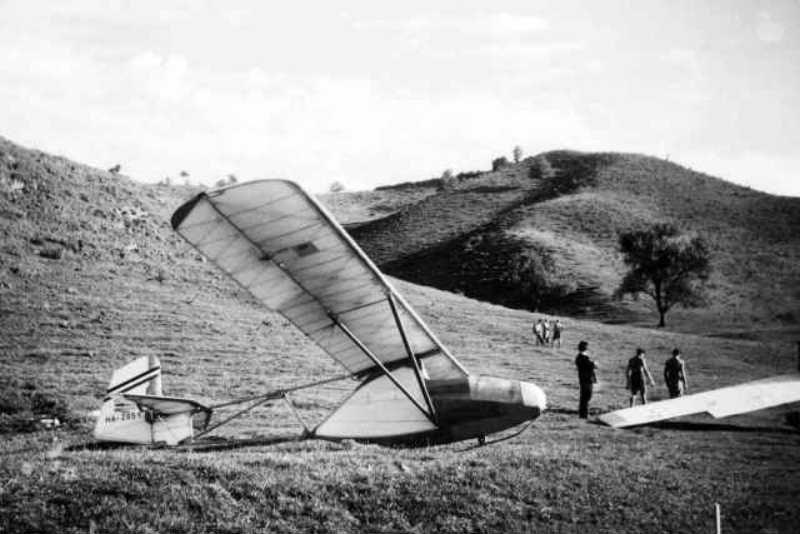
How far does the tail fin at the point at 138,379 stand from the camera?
12.8m

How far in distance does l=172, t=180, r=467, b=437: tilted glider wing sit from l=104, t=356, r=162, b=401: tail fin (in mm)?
3351

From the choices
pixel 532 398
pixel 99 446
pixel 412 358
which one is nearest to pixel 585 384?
pixel 532 398

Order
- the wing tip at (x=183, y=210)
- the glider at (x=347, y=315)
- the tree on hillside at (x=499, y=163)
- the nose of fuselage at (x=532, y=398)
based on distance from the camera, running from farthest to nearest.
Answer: the tree on hillside at (x=499, y=163) → the nose of fuselage at (x=532, y=398) → the glider at (x=347, y=315) → the wing tip at (x=183, y=210)

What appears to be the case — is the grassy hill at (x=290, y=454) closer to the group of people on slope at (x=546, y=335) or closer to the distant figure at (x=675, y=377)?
the distant figure at (x=675, y=377)

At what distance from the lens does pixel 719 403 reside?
58.5 ft

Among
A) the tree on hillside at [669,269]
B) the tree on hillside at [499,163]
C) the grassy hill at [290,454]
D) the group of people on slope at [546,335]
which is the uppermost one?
the tree on hillside at [499,163]

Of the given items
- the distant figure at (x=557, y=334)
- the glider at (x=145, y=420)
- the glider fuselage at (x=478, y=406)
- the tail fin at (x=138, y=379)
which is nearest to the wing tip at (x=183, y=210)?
the glider at (x=145, y=420)

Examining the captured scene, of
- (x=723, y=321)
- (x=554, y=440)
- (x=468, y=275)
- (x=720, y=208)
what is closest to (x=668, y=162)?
(x=720, y=208)

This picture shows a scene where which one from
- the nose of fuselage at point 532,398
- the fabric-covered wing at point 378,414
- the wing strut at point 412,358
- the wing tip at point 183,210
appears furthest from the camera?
the fabric-covered wing at point 378,414

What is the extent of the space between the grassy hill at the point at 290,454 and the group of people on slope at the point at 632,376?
0.84 meters

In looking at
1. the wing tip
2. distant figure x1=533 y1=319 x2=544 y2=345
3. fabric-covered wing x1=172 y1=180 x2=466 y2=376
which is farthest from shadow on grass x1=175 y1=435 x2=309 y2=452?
distant figure x1=533 y1=319 x2=544 y2=345

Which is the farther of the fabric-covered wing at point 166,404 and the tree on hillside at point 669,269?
the tree on hillside at point 669,269

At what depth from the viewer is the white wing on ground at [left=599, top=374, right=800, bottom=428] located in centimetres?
1666

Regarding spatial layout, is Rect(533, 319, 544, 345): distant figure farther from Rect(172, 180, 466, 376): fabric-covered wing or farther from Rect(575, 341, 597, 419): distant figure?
Rect(172, 180, 466, 376): fabric-covered wing
